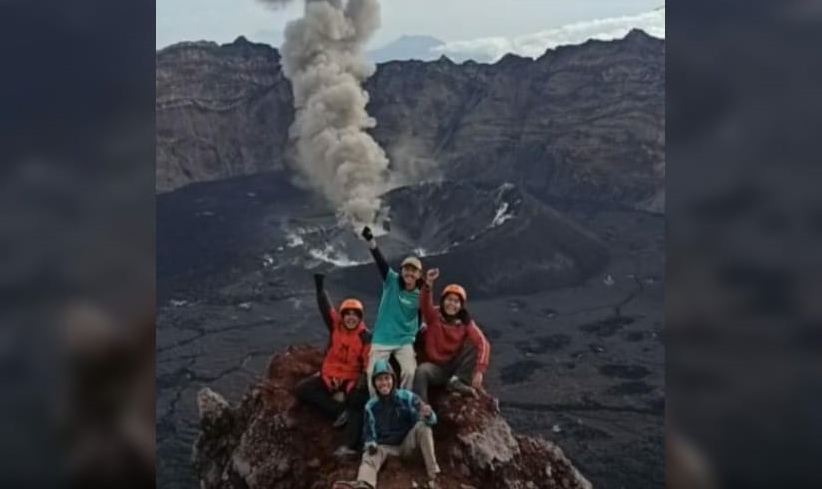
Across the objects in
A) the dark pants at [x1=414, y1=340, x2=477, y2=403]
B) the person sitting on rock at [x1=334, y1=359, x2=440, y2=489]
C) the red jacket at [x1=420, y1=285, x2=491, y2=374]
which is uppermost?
the red jacket at [x1=420, y1=285, x2=491, y2=374]

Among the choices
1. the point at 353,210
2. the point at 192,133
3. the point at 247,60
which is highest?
the point at 247,60

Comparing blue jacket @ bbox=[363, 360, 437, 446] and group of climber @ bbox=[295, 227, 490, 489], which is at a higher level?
group of climber @ bbox=[295, 227, 490, 489]

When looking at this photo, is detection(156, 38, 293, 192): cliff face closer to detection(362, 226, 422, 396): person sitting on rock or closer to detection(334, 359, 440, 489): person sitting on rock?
detection(362, 226, 422, 396): person sitting on rock

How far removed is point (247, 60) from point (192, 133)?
0.46 m

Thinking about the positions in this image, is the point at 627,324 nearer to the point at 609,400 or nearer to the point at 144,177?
the point at 609,400

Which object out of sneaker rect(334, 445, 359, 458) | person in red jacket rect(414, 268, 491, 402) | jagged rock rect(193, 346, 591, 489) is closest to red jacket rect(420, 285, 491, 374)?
person in red jacket rect(414, 268, 491, 402)

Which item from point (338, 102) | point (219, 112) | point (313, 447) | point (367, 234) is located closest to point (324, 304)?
point (367, 234)

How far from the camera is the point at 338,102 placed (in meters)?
4.95

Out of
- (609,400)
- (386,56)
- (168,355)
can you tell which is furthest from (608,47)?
(168,355)

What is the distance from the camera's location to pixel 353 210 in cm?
491

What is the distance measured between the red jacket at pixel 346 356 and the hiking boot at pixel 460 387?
15.9 inches

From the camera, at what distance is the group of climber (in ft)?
14.9

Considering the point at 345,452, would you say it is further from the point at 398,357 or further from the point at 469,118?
the point at 469,118

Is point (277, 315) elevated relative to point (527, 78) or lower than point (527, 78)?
lower
